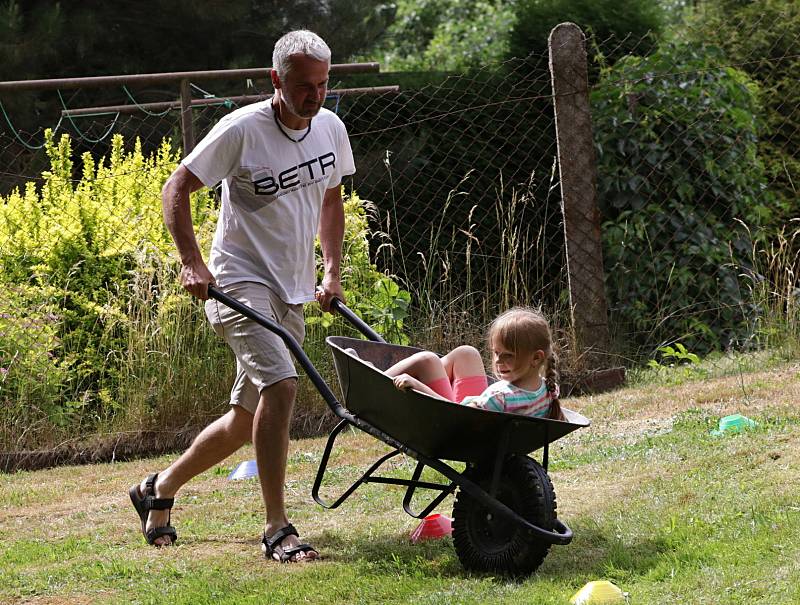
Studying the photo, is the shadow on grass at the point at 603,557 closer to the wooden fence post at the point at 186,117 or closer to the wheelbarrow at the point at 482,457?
the wheelbarrow at the point at 482,457

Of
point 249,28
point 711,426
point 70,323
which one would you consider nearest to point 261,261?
point 711,426

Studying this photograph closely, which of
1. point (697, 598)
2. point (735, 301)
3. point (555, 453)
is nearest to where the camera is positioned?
point (697, 598)

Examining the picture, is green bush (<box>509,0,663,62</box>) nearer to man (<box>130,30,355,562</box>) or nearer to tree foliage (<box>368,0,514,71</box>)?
man (<box>130,30,355,562</box>)

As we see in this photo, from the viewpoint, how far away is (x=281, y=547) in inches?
162

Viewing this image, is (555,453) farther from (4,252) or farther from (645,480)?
(4,252)

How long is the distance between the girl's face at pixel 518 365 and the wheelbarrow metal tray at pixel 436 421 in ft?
0.62

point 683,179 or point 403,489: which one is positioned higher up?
point 683,179

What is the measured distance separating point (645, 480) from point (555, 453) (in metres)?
0.82

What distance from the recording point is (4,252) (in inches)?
264

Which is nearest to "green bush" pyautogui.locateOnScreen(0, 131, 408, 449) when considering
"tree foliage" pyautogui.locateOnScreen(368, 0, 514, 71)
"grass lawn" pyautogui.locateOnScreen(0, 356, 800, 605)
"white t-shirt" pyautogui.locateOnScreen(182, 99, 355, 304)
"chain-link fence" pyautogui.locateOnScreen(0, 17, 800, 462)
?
"chain-link fence" pyautogui.locateOnScreen(0, 17, 800, 462)

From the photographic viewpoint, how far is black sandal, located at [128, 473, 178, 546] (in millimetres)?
4480

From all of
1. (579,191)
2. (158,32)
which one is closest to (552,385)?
(579,191)

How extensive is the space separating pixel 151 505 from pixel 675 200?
4483 millimetres

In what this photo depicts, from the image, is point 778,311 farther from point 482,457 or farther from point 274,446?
point 274,446
